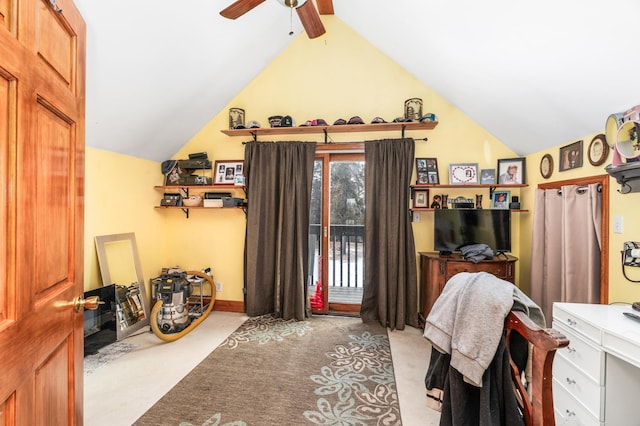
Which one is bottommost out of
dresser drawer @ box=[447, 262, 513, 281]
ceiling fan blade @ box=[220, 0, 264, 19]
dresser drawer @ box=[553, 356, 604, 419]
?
dresser drawer @ box=[553, 356, 604, 419]

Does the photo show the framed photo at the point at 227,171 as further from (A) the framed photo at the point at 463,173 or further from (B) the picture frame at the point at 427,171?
(A) the framed photo at the point at 463,173

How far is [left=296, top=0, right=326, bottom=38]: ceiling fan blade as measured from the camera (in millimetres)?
1900

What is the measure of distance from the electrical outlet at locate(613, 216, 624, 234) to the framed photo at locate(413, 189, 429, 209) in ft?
5.07

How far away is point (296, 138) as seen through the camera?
3.54 meters

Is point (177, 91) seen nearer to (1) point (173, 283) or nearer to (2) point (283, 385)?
(1) point (173, 283)

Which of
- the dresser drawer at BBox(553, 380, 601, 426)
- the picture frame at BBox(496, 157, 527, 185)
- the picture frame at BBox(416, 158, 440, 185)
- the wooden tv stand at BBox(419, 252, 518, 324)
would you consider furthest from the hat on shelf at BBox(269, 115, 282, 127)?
the dresser drawer at BBox(553, 380, 601, 426)

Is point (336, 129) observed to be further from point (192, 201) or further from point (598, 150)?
point (598, 150)

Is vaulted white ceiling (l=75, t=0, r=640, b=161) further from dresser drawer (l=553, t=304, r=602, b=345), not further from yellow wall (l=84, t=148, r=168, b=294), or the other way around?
dresser drawer (l=553, t=304, r=602, b=345)

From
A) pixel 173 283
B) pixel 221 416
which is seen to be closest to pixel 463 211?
pixel 221 416

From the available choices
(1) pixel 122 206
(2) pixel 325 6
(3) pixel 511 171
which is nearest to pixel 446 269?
(3) pixel 511 171

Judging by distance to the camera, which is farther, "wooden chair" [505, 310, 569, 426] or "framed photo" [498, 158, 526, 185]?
"framed photo" [498, 158, 526, 185]

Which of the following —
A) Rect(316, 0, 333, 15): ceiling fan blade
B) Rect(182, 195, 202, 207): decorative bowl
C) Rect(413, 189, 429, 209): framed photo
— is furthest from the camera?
Rect(182, 195, 202, 207): decorative bowl

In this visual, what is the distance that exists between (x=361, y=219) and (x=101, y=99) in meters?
2.87

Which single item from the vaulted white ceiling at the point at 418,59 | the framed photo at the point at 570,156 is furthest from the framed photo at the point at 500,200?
the framed photo at the point at 570,156
